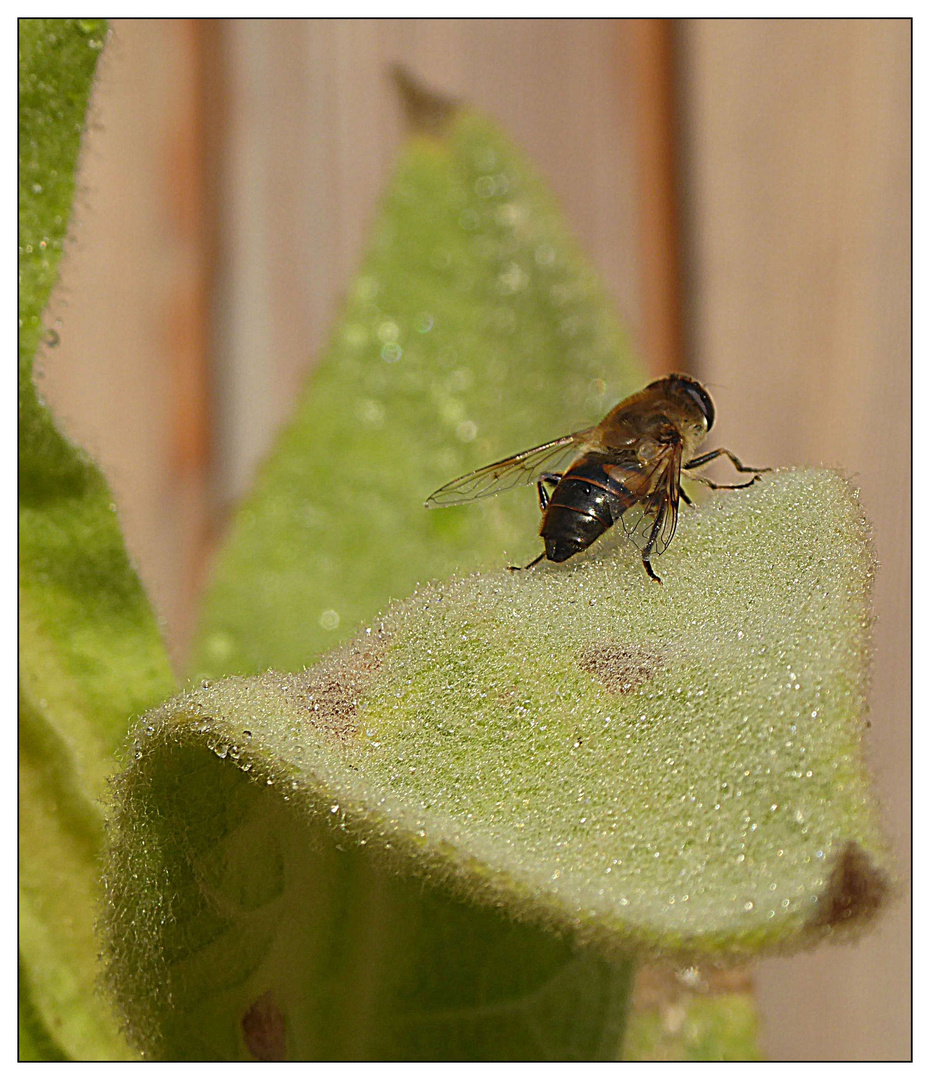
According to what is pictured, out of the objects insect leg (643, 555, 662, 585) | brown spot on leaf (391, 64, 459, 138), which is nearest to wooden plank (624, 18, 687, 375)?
brown spot on leaf (391, 64, 459, 138)

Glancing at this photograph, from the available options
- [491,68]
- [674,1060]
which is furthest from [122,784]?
[491,68]

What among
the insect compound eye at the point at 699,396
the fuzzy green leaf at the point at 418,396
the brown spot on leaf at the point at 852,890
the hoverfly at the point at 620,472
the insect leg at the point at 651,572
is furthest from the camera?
the fuzzy green leaf at the point at 418,396

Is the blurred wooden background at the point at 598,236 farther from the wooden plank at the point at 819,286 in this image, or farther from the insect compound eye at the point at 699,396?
the insect compound eye at the point at 699,396

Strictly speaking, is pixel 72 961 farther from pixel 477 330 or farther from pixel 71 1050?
pixel 477 330

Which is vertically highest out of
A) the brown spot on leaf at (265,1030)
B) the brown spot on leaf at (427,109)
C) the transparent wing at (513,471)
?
the brown spot on leaf at (427,109)

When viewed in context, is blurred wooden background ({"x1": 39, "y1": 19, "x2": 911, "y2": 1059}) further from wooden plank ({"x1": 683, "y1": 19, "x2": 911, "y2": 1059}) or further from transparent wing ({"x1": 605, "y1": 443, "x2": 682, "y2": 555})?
transparent wing ({"x1": 605, "y1": 443, "x2": 682, "y2": 555})

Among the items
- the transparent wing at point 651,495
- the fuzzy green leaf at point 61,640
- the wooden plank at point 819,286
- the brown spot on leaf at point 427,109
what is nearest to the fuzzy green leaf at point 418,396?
the brown spot on leaf at point 427,109

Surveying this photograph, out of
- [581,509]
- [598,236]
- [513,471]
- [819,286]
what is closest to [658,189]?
[598,236]
